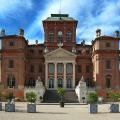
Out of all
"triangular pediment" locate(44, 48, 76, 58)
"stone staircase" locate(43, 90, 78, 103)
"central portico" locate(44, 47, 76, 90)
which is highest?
"triangular pediment" locate(44, 48, 76, 58)

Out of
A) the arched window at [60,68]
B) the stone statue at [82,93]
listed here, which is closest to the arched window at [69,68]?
the arched window at [60,68]

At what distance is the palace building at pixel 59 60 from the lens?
79.9 m

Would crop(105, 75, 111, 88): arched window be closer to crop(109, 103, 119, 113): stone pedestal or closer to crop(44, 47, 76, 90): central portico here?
crop(44, 47, 76, 90): central portico

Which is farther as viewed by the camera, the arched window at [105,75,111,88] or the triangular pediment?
the triangular pediment

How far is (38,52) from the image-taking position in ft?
290

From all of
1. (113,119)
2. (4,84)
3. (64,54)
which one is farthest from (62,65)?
(113,119)

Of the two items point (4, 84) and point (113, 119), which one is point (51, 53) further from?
point (113, 119)

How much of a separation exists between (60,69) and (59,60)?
1.98 m

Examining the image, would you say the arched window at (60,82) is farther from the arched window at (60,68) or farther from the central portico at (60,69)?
the arched window at (60,68)

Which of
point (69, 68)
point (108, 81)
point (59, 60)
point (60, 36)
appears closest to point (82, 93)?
point (108, 81)

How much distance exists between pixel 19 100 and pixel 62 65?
12.7 metres

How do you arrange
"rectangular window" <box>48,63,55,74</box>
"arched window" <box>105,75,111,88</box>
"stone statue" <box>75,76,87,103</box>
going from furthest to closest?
"rectangular window" <box>48,63,55,74</box>
"arched window" <box>105,75,111,88</box>
"stone statue" <box>75,76,87,103</box>

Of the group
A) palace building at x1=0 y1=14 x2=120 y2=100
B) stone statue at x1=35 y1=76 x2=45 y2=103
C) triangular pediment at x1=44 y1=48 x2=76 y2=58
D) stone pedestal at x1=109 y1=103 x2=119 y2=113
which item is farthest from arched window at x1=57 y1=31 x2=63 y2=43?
stone pedestal at x1=109 y1=103 x2=119 y2=113

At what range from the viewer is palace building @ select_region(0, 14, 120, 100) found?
79.9 metres
